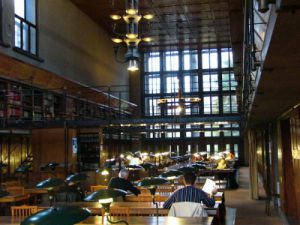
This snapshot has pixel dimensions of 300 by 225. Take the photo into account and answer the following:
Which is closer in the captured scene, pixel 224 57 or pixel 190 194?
pixel 190 194

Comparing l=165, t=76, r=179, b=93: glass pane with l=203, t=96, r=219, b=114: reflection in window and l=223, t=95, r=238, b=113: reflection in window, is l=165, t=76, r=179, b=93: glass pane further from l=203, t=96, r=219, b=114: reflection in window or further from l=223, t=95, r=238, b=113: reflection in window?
l=223, t=95, r=238, b=113: reflection in window

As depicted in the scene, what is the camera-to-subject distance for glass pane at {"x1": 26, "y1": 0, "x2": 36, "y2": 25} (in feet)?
48.6

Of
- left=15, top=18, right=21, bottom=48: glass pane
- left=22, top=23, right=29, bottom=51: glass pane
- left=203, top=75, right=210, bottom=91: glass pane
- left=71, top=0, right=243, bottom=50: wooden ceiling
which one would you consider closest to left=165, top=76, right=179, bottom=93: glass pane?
left=203, top=75, right=210, bottom=91: glass pane

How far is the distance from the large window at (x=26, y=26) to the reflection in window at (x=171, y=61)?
14245 mm

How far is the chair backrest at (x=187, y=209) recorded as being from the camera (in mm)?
5570

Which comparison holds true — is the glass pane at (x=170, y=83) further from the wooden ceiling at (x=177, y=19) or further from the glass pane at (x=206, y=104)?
the wooden ceiling at (x=177, y=19)

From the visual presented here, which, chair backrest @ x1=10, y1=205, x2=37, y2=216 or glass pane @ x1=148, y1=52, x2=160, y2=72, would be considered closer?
chair backrest @ x1=10, y1=205, x2=37, y2=216

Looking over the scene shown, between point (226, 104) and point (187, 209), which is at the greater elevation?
point (226, 104)

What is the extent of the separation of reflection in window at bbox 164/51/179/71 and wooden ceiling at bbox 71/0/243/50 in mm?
2051

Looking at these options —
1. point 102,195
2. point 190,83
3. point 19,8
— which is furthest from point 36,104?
point 190,83

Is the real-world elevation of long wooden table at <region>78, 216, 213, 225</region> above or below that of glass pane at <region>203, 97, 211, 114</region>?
below

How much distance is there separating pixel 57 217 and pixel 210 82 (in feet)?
86.8

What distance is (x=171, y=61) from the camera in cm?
2867

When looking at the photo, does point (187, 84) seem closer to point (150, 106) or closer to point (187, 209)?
point (150, 106)
